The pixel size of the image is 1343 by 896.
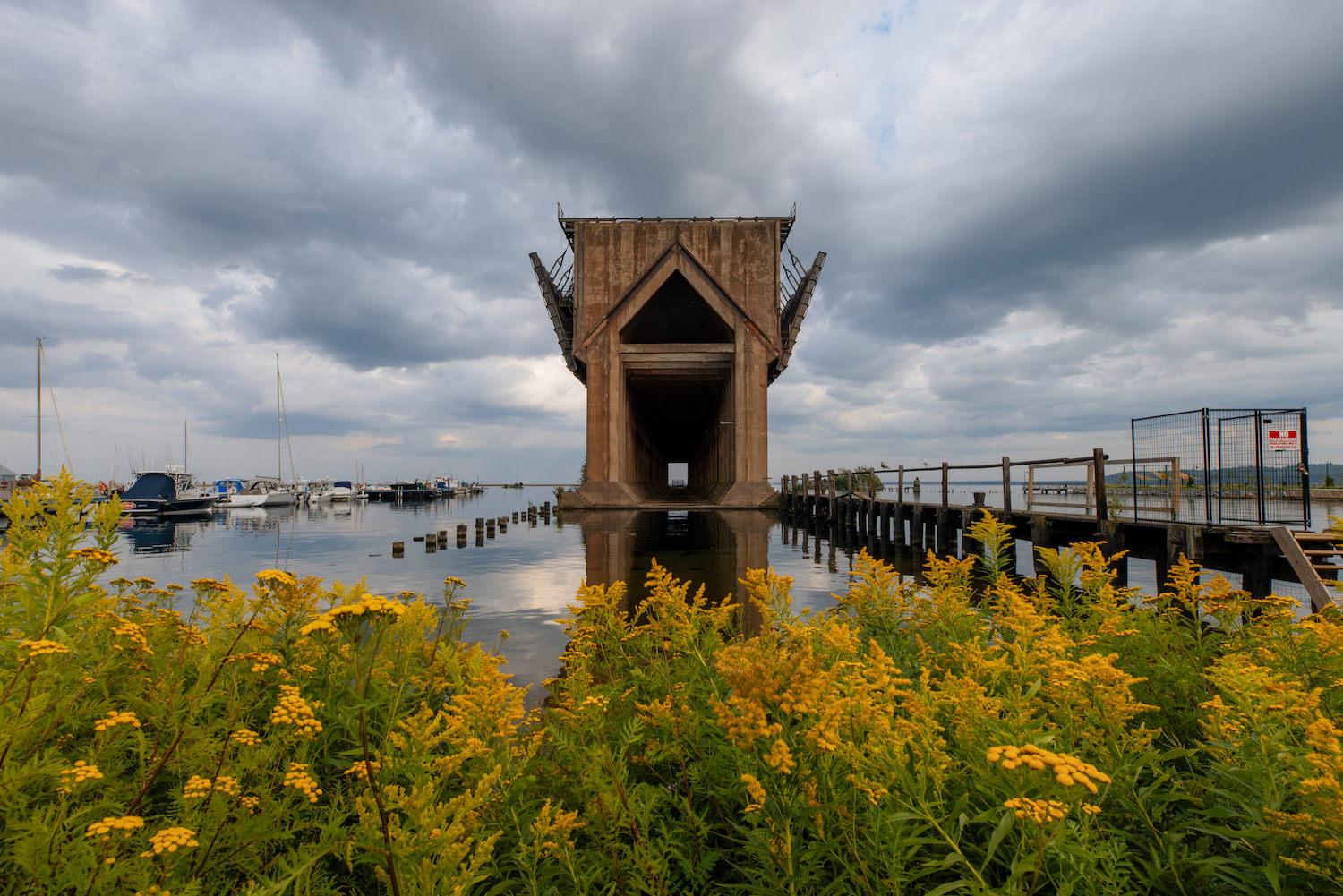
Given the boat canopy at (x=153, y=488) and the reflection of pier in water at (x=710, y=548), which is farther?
the boat canopy at (x=153, y=488)

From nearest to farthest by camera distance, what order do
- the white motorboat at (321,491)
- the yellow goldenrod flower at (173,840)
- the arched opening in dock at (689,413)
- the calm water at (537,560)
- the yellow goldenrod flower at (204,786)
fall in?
the yellow goldenrod flower at (173,840)
the yellow goldenrod flower at (204,786)
the calm water at (537,560)
the arched opening in dock at (689,413)
the white motorboat at (321,491)

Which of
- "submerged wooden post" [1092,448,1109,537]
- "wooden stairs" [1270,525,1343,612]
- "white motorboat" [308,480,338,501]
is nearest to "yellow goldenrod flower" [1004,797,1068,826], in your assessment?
"wooden stairs" [1270,525,1343,612]

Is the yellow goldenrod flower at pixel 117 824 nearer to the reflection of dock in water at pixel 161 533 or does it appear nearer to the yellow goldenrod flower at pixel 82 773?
the yellow goldenrod flower at pixel 82 773

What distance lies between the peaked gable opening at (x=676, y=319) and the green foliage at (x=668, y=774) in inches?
1304

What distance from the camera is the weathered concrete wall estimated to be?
33969 mm

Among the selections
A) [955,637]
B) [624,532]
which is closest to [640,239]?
[624,532]

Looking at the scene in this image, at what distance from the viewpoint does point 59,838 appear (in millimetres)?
1836

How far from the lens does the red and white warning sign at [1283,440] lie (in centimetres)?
1012

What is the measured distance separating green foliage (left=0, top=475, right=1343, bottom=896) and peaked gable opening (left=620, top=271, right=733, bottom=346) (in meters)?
33.1

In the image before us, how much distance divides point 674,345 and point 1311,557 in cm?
2875

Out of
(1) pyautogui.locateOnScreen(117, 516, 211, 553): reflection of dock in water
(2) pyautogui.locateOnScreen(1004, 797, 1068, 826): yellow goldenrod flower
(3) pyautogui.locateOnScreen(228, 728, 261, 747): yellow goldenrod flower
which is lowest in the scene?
(1) pyautogui.locateOnScreen(117, 516, 211, 553): reflection of dock in water

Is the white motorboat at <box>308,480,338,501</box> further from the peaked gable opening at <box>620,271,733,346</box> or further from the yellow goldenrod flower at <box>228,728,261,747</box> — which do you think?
the yellow goldenrod flower at <box>228,728,261,747</box>

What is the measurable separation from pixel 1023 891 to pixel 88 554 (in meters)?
4.08

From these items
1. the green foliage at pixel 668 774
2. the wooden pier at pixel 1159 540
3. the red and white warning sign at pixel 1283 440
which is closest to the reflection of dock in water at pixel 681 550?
the green foliage at pixel 668 774
